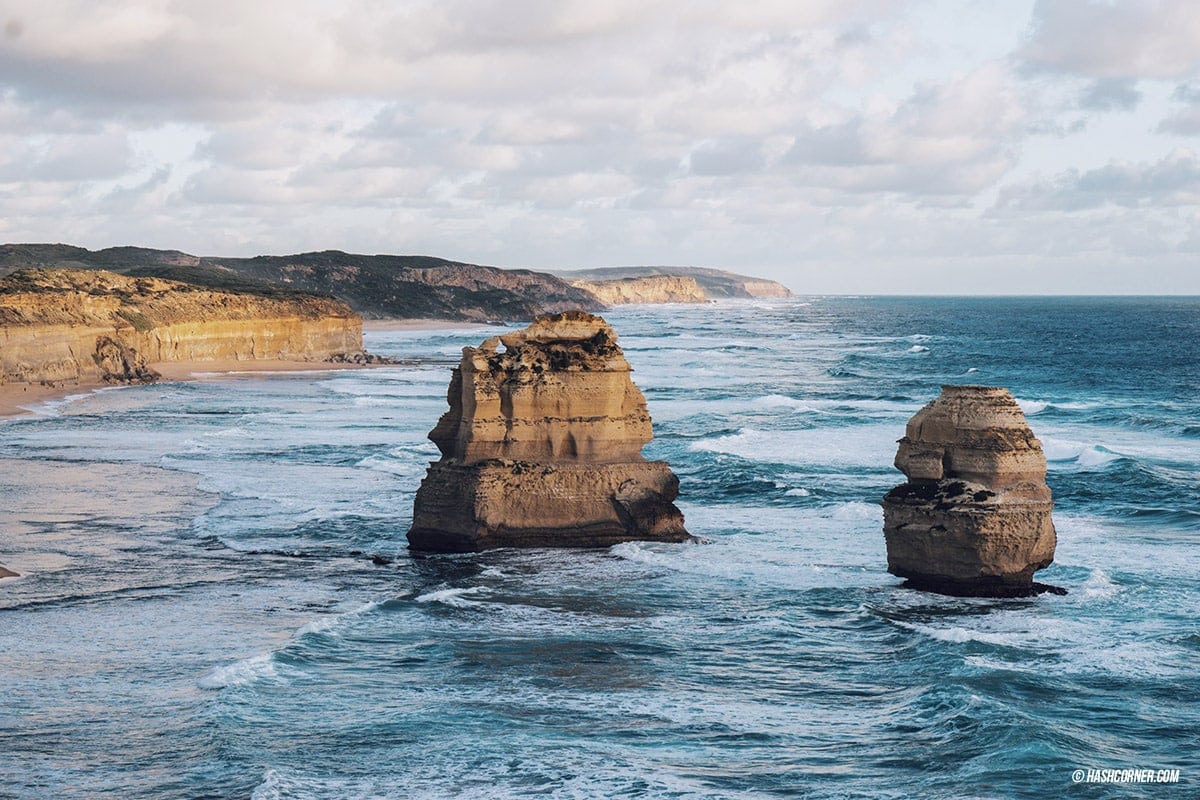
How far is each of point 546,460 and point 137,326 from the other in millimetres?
58951

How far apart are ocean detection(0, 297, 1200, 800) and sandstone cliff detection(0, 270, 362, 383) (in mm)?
29359

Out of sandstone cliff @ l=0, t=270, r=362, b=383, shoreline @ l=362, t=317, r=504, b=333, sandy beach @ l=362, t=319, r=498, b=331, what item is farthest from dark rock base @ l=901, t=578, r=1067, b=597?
sandy beach @ l=362, t=319, r=498, b=331

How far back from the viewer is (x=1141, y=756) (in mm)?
15133

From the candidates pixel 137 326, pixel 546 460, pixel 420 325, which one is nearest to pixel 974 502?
pixel 546 460

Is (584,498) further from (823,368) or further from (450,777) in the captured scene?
(823,368)

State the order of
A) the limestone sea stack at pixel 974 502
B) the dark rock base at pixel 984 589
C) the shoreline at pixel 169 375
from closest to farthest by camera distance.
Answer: the limestone sea stack at pixel 974 502 → the dark rock base at pixel 984 589 → the shoreline at pixel 169 375

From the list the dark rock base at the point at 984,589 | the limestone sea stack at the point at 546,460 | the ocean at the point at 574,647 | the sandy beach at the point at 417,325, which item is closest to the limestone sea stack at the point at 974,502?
the dark rock base at the point at 984,589

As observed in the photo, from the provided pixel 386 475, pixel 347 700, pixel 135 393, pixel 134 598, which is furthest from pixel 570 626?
pixel 135 393

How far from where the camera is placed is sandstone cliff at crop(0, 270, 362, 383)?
6694 centimetres

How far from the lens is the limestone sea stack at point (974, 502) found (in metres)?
21.1

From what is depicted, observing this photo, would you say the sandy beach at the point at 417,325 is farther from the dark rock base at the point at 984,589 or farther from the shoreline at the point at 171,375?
the dark rock base at the point at 984,589

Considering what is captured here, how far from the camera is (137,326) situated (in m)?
79.4

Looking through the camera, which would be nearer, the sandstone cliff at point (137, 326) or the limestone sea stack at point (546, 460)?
the limestone sea stack at point (546, 460)

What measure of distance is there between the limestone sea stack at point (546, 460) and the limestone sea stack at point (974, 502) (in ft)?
19.3
